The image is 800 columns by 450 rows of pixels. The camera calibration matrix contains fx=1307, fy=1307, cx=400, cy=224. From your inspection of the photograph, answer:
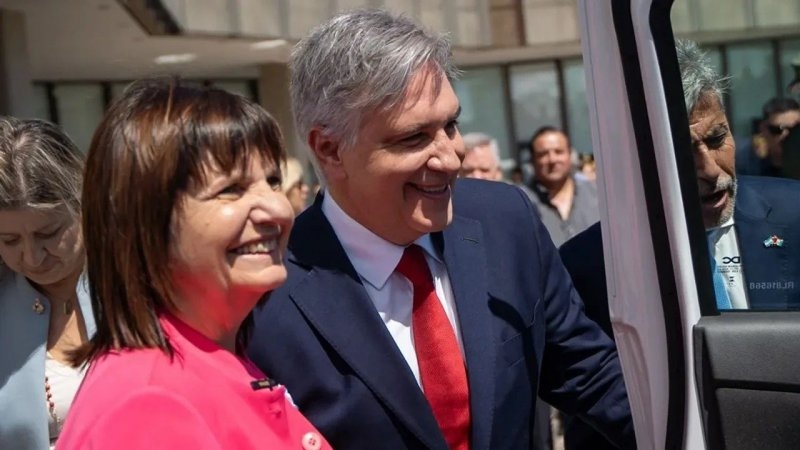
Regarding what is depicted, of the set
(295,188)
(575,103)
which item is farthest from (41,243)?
(575,103)

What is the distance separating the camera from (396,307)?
8.67 feet

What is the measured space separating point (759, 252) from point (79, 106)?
61.2ft

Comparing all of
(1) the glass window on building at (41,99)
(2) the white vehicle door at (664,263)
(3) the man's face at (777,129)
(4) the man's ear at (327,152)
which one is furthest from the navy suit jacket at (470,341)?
(1) the glass window on building at (41,99)

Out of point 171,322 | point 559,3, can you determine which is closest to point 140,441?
point 171,322

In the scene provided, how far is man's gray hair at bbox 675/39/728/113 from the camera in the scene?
2.17m

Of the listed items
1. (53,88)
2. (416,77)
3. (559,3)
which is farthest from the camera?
(559,3)

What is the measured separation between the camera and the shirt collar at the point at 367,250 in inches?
104

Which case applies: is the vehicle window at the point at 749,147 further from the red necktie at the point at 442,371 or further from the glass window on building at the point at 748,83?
the red necktie at the point at 442,371

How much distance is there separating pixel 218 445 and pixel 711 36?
3.41 ft

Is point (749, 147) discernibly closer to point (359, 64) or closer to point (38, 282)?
point (359, 64)

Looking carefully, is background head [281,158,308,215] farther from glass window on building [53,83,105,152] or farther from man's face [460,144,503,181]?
glass window on building [53,83,105,152]

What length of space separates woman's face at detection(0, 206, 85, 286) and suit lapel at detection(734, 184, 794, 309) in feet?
5.74

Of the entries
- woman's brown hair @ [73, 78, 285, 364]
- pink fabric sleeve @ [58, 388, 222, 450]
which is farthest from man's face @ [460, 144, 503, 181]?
pink fabric sleeve @ [58, 388, 222, 450]

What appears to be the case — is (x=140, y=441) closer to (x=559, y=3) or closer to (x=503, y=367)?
(x=503, y=367)
